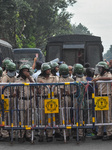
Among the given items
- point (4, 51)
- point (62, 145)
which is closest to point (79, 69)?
point (62, 145)

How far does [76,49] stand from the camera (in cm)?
1941

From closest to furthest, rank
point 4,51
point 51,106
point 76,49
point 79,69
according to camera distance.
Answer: point 51,106 < point 79,69 < point 76,49 < point 4,51

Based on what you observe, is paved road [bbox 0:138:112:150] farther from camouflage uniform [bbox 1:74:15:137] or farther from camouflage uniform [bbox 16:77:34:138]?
camouflage uniform [bbox 16:77:34:138]

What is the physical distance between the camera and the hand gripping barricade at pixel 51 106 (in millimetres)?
8984

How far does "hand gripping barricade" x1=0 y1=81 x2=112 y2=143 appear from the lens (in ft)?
29.5

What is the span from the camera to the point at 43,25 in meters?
44.6

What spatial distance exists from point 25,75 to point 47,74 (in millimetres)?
485

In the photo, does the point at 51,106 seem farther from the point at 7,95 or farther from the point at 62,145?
the point at 7,95

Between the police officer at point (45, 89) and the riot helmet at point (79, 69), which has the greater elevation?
the riot helmet at point (79, 69)

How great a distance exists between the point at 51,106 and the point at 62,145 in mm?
830

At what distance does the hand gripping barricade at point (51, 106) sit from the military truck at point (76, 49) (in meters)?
10.1

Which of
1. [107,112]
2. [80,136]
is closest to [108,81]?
[107,112]

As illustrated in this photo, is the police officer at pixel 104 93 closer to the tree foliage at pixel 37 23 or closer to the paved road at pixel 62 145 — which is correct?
the paved road at pixel 62 145

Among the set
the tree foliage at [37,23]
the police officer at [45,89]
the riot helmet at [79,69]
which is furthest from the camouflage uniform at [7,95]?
the tree foliage at [37,23]
